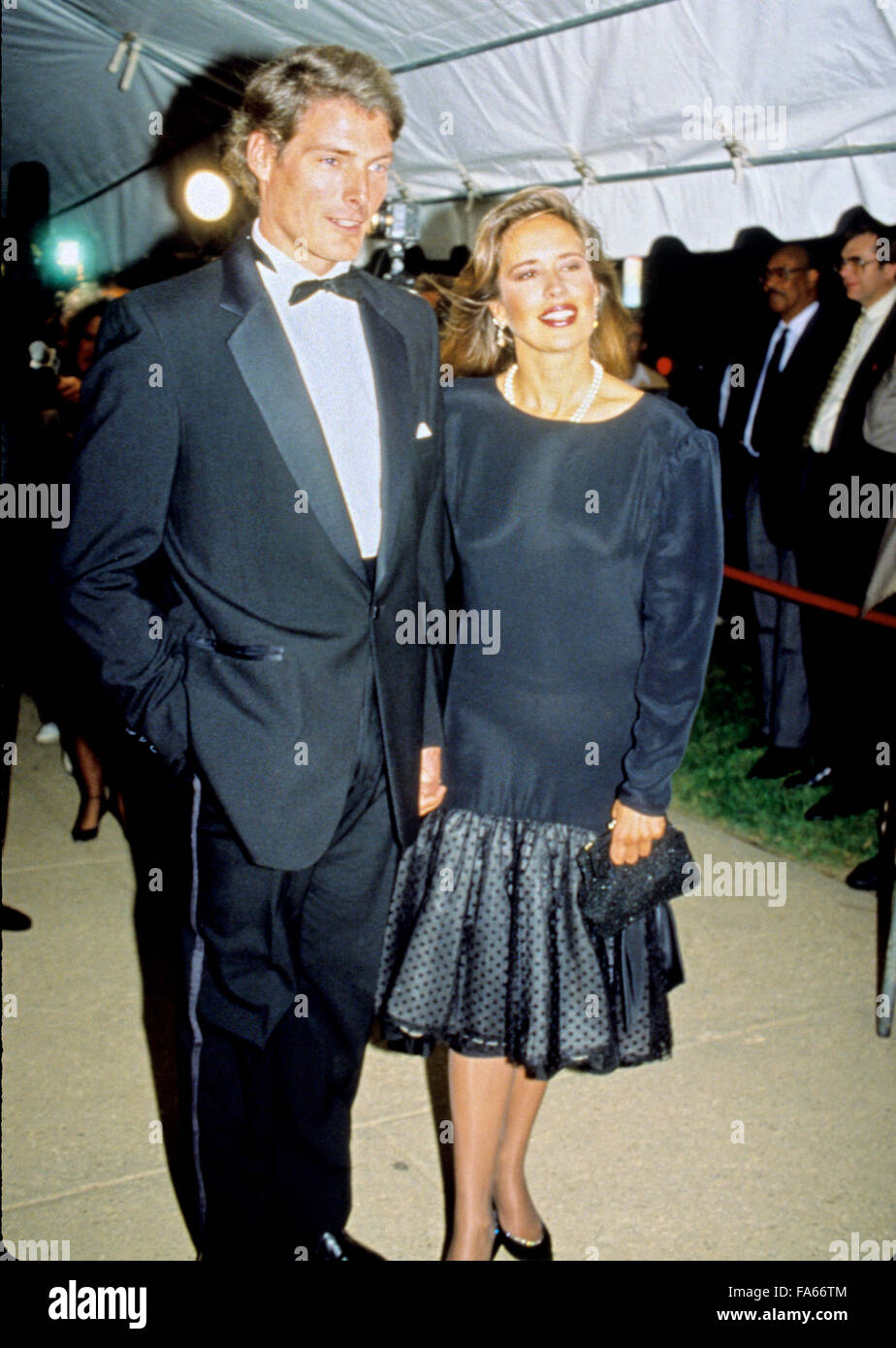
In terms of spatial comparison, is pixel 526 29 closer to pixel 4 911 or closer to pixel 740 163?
pixel 740 163

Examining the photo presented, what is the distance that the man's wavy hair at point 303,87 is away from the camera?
2.03 meters

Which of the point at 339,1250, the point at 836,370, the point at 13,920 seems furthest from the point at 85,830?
the point at 836,370

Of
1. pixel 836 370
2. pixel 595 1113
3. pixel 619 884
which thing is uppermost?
pixel 836 370

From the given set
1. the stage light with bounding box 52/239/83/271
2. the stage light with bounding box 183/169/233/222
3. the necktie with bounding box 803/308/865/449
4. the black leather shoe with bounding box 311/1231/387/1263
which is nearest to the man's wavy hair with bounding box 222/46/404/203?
the black leather shoe with bounding box 311/1231/387/1263

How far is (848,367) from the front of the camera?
18.2 ft

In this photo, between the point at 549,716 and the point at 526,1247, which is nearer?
the point at 549,716

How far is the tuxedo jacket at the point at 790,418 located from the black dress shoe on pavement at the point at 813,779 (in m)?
1.18

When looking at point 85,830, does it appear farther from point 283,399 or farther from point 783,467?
point 783,467

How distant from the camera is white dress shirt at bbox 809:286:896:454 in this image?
5.36 metres

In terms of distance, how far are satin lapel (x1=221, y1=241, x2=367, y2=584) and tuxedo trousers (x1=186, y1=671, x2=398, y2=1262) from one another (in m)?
0.33

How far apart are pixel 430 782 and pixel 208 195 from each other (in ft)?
21.3

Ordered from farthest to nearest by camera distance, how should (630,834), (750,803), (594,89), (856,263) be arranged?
(750,803) < (856,263) < (594,89) < (630,834)
